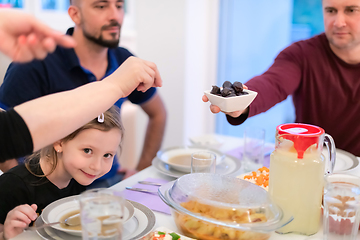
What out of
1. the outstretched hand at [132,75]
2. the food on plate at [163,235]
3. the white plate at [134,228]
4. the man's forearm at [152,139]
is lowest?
the man's forearm at [152,139]

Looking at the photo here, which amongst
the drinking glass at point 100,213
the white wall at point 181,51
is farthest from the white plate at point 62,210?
the white wall at point 181,51

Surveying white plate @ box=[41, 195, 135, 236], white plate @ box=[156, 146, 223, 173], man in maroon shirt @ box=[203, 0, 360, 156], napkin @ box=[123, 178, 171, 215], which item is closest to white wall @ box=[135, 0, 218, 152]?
man in maroon shirt @ box=[203, 0, 360, 156]

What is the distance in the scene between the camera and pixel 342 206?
697 mm

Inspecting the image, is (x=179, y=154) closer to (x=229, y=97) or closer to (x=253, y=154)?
(x=253, y=154)

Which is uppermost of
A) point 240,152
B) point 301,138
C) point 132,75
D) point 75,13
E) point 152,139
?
point 75,13

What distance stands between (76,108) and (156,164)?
0.59 metres

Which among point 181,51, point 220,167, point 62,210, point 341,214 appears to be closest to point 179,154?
point 220,167

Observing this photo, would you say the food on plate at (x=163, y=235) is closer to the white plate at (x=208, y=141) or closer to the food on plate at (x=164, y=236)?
the food on plate at (x=164, y=236)

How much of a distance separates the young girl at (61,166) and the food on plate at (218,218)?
1.23ft

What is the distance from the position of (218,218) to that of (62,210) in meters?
0.38

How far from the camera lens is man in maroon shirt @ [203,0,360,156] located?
5.04ft

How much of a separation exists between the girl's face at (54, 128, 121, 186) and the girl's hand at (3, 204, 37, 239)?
0.21 metres

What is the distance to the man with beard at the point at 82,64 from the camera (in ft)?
4.80

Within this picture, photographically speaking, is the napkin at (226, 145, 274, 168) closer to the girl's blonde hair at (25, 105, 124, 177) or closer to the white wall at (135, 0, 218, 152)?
the girl's blonde hair at (25, 105, 124, 177)
